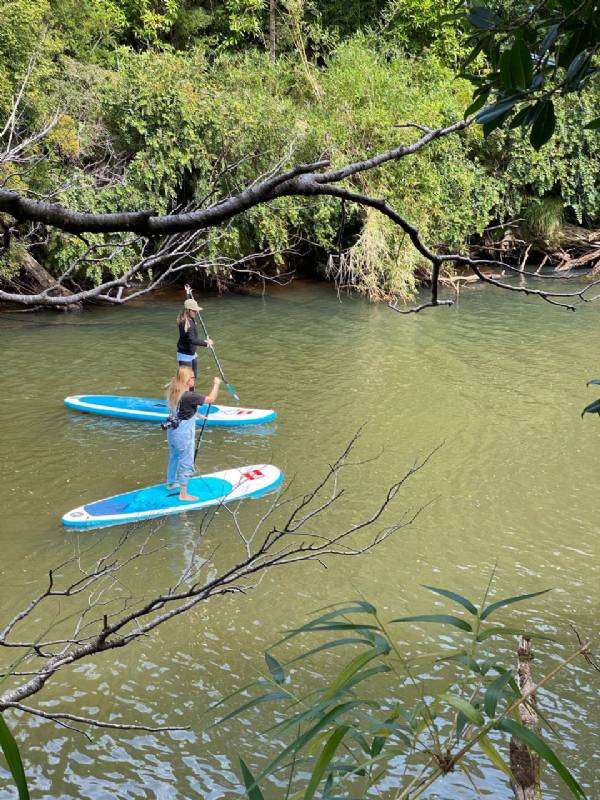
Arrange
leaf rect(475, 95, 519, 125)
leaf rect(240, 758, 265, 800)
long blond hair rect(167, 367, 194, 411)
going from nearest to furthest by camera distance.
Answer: leaf rect(240, 758, 265, 800) < leaf rect(475, 95, 519, 125) < long blond hair rect(167, 367, 194, 411)

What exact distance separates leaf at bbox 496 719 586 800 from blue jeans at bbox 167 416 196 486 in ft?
20.0

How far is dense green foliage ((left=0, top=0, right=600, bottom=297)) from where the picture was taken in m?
16.3

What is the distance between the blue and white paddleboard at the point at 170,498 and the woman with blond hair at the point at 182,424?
0.12 meters

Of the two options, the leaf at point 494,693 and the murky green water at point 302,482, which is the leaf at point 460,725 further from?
the murky green water at point 302,482

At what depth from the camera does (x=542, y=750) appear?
4.74 ft

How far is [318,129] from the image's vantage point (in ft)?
59.8

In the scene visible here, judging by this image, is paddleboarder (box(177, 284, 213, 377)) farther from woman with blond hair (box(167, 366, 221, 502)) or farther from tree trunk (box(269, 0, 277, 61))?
tree trunk (box(269, 0, 277, 61))

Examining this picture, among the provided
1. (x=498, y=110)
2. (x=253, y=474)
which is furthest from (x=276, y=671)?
(x=253, y=474)

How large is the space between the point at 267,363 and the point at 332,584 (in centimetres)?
738

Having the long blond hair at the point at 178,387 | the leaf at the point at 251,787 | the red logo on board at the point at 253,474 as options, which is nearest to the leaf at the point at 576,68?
the leaf at the point at 251,787

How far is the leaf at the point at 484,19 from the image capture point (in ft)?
6.55

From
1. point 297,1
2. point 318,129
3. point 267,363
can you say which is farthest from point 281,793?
point 297,1

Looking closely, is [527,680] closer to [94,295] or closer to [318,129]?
[94,295]

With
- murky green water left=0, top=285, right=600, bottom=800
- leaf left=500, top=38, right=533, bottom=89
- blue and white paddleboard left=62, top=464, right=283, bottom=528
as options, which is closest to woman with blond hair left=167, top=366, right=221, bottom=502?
blue and white paddleboard left=62, top=464, right=283, bottom=528
